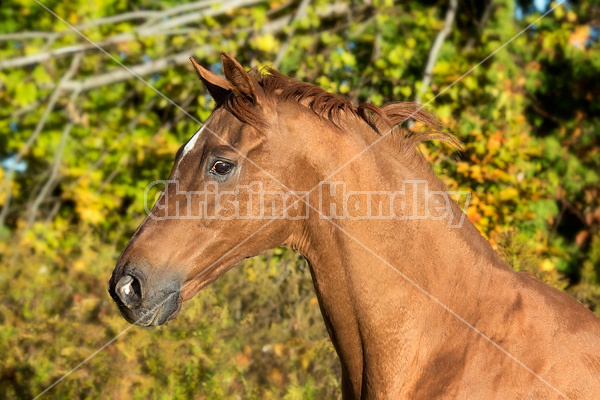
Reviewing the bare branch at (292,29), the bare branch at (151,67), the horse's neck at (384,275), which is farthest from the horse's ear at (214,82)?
the bare branch at (151,67)

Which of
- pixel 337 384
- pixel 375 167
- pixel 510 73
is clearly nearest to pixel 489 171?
pixel 337 384

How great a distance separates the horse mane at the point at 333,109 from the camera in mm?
2373

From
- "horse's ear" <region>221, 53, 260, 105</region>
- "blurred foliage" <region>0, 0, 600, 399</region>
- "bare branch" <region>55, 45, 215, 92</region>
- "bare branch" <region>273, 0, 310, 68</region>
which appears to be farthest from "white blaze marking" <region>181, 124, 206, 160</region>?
"bare branch" <region>55, 45, 215, 92</region>

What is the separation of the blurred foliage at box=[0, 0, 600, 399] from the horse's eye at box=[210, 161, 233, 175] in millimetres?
1915

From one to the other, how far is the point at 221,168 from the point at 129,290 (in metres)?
0.58

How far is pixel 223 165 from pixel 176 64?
406 cm

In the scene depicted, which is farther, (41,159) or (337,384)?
(41,159)

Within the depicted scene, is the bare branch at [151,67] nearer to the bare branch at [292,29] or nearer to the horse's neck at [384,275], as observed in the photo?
the bare branch at [292,29]

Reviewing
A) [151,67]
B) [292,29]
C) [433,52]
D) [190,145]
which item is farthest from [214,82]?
[433,52]

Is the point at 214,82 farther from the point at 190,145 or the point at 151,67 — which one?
the point at 151,67

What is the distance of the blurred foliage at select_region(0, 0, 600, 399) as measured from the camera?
13.9 ft

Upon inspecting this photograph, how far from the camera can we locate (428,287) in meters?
2.34

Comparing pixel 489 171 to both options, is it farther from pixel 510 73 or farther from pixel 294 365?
pixel 510 73

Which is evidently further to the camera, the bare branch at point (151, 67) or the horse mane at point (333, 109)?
the bare branch at point (151, 67)
